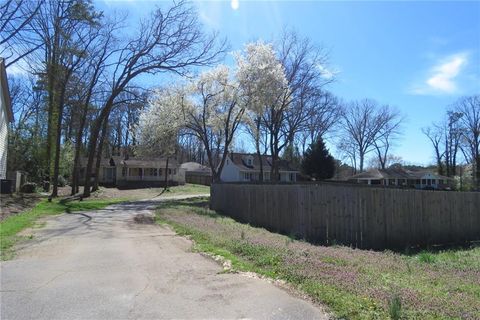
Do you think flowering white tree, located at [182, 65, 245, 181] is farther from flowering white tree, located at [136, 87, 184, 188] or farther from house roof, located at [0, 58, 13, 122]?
house roof, located at [0, 58, 13, 122]

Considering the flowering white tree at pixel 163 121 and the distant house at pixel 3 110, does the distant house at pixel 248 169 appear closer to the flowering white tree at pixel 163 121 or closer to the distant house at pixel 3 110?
the flowering white tree at pixel 163 121

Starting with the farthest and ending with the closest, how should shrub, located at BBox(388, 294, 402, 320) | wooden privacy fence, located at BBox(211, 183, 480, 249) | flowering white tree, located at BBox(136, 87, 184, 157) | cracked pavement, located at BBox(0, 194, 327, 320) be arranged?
flowering white tree, located at BBox(136, 87, 184, 157) < wooden privacy fence, located at BBox(211, 183, 480, 249) < cracked pavement, located at BBox(0, 194, 327, 320) < shrub, located at BBox(388, 294, 402, 320)

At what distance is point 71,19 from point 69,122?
75.4ft

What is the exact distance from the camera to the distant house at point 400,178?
73.1 meters

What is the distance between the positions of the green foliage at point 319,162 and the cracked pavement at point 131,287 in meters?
49.5

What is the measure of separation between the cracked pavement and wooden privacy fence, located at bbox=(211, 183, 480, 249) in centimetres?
522

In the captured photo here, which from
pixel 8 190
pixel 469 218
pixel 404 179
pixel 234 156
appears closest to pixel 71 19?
pixel 8 190

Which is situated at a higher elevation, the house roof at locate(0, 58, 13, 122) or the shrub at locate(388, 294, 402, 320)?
the house roof at locate(0, 58, 13, 122)

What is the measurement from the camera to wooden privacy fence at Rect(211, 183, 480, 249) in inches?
561

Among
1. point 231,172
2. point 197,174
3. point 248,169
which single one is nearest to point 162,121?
point 248,169

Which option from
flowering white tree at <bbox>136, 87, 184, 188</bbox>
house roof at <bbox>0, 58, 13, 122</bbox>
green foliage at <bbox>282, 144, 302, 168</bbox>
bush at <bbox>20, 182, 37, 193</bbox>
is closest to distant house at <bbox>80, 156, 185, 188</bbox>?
flowering white tree at <bbox>136, 87, 184, 188</bbox>

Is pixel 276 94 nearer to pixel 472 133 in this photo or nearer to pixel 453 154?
pixel 472 133

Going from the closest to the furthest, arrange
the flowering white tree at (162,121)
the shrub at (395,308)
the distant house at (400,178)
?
the shrub at (395,308) → the flowering white tree at (162,121) → the distant house at (400,178)

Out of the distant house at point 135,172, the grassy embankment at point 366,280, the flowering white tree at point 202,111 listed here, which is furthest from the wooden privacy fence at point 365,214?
the distant house at point 135,172
